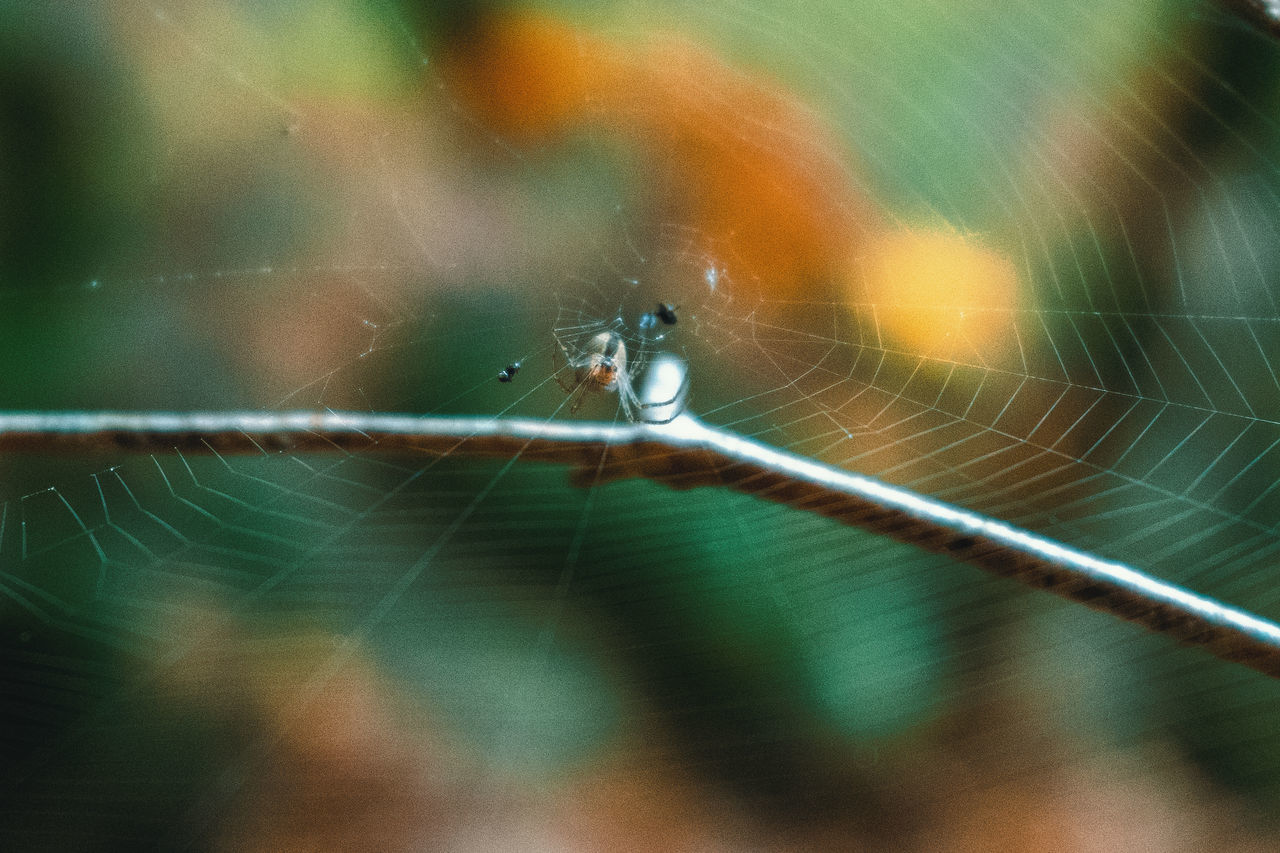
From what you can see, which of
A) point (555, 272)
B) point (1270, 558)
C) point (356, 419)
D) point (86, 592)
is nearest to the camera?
point (356, 419)

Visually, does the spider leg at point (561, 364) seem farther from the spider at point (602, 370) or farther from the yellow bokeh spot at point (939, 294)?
the yellow bokeh spot at point (939, 294)

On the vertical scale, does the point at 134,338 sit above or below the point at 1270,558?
above

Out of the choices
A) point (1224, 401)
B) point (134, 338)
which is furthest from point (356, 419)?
point (1224, 401)

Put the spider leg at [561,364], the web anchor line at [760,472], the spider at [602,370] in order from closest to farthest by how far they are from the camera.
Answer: the web anchor line at [760,472] < the spider at [602,370] < the spider leg at [561,364]

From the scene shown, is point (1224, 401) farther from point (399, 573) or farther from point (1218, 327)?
point (399, 573)

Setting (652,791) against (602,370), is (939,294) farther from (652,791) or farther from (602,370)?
(652,791)

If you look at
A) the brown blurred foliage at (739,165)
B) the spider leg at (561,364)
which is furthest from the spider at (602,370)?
the brown blurred foliage at (739,165)

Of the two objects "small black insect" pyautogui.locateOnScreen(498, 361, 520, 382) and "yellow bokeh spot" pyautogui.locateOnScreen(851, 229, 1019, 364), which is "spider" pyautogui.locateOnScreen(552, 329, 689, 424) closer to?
"small black insect" pyautogui.locateOnScreen(498, 361, 520, 382)
